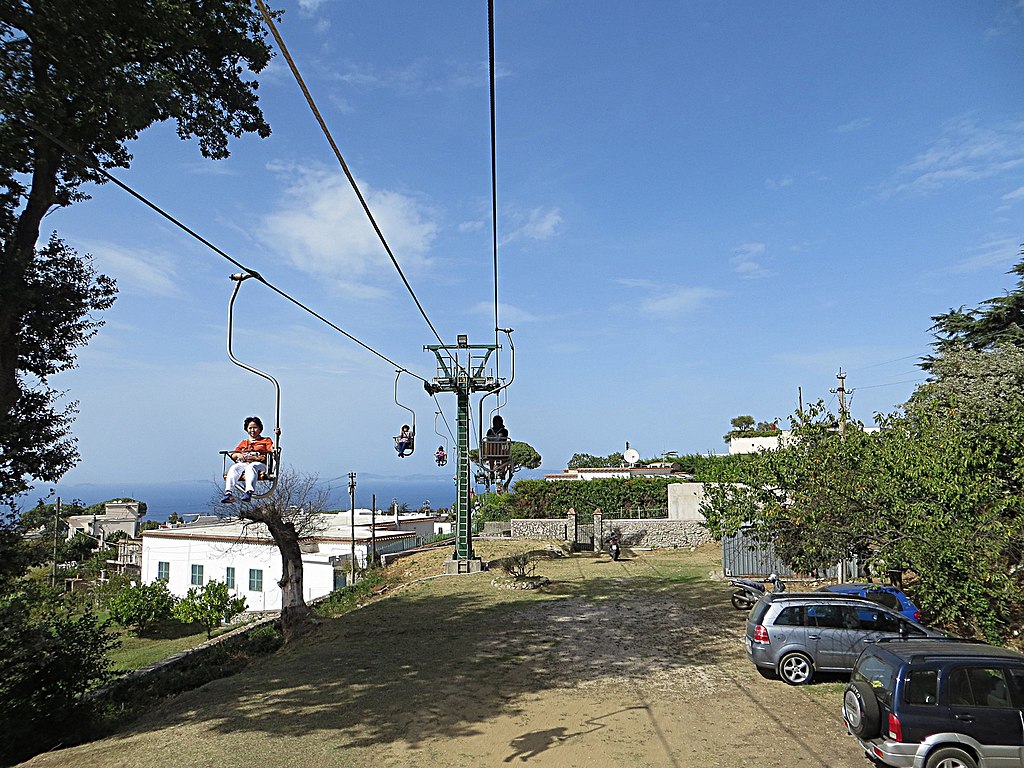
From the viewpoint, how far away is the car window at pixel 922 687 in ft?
29.5

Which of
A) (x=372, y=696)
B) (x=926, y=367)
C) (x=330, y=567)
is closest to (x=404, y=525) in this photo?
(x=330, y=567)

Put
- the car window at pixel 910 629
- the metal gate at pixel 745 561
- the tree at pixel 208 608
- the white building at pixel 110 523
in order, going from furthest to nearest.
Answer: the white building at pixel 110 523
the tree at pixel 208 608
the metal gate at pixel 745 561
the car window at pixel 910 629

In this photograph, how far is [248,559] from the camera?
37.7 m

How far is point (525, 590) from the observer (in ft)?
85.7

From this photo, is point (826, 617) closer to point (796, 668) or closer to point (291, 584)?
point (796, 668)

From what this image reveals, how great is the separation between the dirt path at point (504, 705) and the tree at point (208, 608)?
44.2 feet

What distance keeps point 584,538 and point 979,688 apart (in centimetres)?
3266

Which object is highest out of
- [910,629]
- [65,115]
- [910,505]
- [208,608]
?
[65,115]

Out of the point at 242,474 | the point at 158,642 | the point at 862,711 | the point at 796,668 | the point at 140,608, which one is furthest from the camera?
the point at 140,608

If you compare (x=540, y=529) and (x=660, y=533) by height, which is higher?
(x=540, y=529)

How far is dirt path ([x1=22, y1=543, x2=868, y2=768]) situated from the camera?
1038 cm

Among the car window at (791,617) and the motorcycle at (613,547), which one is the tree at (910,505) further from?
the motorcycle at (613,547)

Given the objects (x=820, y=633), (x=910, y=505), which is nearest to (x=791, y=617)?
(x=820, y=633)

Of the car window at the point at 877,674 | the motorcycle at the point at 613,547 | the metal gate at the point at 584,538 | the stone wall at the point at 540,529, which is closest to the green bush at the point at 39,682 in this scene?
the car window at the point at 877,674
